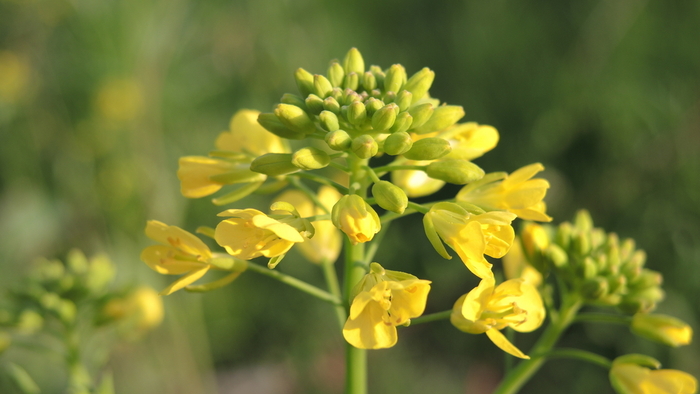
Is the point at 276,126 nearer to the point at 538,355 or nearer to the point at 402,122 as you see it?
the point at 402,122

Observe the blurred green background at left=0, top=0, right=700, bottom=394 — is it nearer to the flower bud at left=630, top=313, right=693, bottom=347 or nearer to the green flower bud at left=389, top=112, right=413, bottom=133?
the flower bud at left=630, top=313, right=693, bottom=347

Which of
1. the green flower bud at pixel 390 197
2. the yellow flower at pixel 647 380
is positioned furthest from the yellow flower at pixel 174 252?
the yellow flower at pixel 647 380

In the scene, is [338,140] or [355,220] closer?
[355,220]

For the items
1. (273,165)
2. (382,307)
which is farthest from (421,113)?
(382,307)

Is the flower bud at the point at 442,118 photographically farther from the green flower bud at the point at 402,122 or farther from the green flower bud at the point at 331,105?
the green flower bud at the point at 331,105

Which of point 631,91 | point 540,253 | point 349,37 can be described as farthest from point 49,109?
point 631,91

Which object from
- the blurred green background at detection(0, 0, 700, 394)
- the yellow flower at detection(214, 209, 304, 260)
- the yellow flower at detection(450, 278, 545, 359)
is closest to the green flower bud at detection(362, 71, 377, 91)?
the yellow flower at detection(214, 209, 304, 260)
